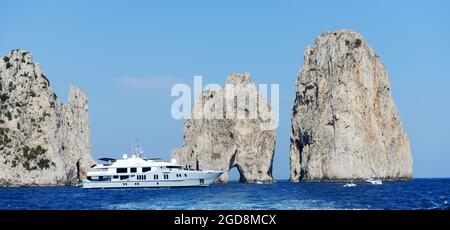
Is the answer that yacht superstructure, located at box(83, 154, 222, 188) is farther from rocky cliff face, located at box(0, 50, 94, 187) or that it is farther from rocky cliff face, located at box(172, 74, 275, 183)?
rocky cliff face, located at box(172, 74, 275, 183)

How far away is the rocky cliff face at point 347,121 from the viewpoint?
6850cm

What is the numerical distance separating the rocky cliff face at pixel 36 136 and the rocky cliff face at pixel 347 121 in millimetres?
21769

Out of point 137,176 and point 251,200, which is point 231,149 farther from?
point 251,200

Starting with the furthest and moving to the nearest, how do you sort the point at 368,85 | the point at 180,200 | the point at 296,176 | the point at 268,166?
the point at 268,166 < the point at 296,176 < the point at 368,85 < the point at 180,200

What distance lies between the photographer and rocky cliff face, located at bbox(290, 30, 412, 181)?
68.5m

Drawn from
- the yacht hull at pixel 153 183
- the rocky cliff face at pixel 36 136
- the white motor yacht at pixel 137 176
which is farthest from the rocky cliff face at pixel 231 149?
the white motor yacht at pixel 137 176

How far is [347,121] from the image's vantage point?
69.4 metres

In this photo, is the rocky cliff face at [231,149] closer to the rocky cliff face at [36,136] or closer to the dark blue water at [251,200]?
the rocky cliff face at [36,136]

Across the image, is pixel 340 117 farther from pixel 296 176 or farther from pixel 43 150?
pixel 43 150

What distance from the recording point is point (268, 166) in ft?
267

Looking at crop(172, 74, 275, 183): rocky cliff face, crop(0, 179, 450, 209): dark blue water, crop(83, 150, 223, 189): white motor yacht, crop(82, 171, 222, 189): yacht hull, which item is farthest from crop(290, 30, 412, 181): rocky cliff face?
crop(0, 179, 450, 209): dark blue water

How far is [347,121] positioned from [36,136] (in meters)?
31.0
